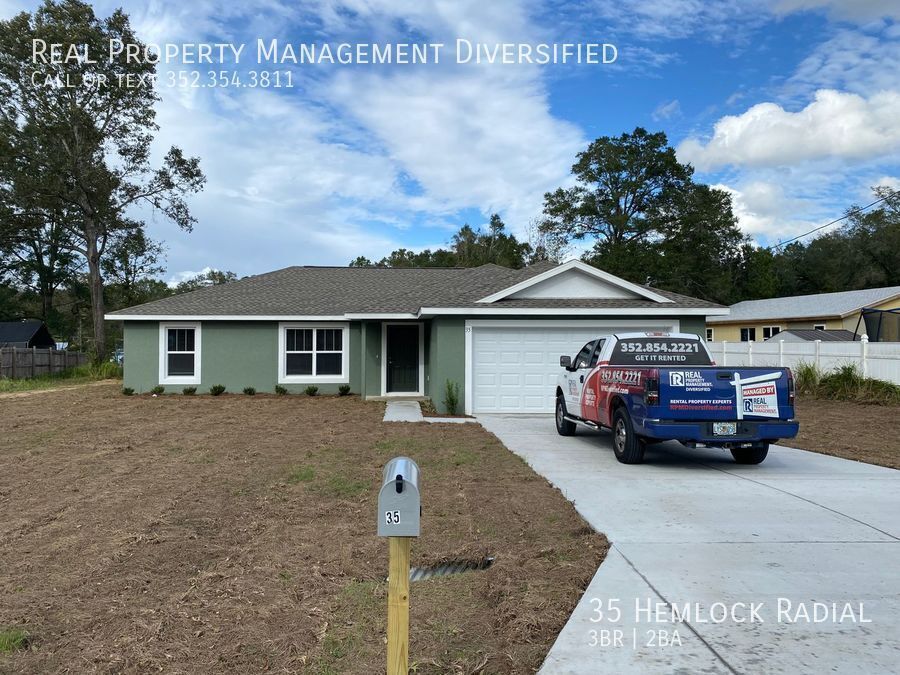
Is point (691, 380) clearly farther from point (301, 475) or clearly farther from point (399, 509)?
point (399, 509)

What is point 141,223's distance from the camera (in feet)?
123

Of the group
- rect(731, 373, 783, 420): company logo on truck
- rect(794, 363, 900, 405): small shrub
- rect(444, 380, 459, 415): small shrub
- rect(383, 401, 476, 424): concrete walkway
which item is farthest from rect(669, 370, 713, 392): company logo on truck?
rect(794, 363, 900, 405): small shrub

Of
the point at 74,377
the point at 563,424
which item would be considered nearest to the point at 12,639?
the point at 563,424

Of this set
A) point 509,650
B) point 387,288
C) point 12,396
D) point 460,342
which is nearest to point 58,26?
point 12,396

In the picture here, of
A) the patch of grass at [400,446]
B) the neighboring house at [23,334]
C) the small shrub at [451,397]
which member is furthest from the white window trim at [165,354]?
the neighboring house at [23,334]

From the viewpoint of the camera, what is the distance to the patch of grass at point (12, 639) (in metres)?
3.71

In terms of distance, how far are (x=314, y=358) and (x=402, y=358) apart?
2.89 meters

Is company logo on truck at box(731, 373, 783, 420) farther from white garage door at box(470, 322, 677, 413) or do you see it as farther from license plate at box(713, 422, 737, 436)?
white garage door at box(470, 322, 677, 413)

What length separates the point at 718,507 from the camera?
6.78m

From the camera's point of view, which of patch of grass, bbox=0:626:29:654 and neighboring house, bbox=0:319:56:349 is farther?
neighboring house, bbox=0:319:56:349

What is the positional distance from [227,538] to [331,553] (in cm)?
114

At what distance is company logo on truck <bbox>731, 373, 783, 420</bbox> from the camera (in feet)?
28.1

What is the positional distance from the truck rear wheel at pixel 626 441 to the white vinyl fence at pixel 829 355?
1204cm

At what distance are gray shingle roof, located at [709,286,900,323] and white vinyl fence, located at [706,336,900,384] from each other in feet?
19.0
